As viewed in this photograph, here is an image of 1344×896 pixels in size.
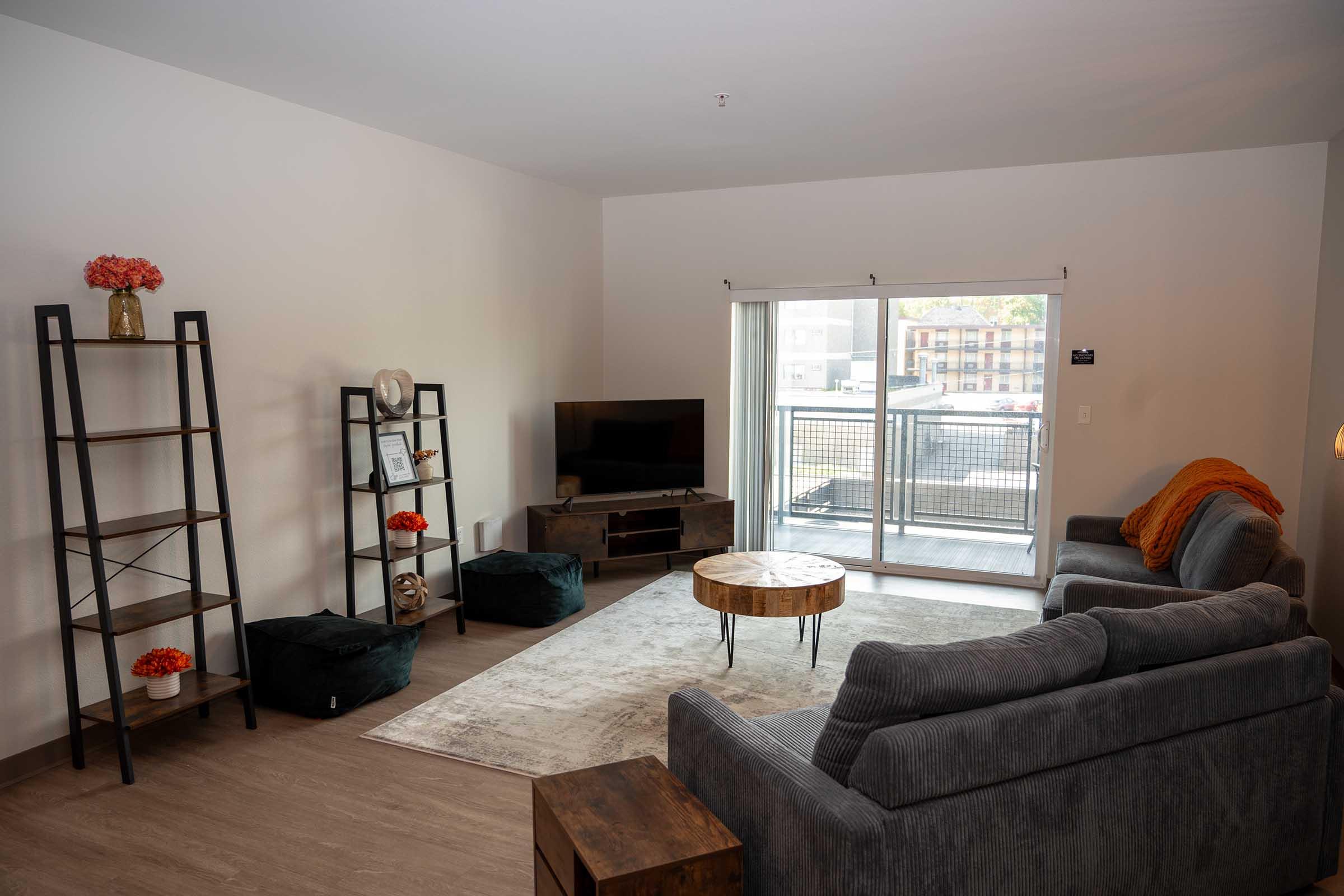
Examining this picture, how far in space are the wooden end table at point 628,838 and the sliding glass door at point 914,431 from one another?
4364 millimetres

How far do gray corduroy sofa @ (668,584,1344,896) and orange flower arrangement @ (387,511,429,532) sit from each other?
2.55 meters

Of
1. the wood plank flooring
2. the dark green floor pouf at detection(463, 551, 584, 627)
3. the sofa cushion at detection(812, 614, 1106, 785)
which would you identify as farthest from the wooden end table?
the dark green floor pouf at detection(463, 551, 584, 627)

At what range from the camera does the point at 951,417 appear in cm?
600

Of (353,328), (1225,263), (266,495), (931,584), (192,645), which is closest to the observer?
(192,645)

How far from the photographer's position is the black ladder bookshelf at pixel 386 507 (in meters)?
4.36

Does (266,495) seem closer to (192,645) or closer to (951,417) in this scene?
(192,645)

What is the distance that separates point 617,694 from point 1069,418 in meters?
3.45

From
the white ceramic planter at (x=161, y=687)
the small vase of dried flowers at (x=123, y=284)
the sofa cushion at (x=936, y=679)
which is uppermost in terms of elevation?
the small vase of dried flowers at (x=123, y=284)

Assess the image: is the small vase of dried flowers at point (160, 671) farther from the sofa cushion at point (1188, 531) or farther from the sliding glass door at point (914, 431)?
the sofa cushion at point (1188, 531)

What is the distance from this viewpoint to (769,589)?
3947 millimetres

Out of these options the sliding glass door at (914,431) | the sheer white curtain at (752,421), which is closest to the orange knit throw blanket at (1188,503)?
the sliding glass door at (914,431)

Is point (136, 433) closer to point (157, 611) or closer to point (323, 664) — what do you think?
point (157, 611)

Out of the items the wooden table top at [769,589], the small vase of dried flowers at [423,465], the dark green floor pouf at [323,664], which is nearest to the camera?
the dark green floor pouf at [323,664]

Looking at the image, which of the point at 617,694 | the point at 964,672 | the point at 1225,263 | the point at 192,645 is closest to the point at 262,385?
the point at 192,645
